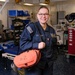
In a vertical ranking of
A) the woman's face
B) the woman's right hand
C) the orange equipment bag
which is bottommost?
the orange equipment bag

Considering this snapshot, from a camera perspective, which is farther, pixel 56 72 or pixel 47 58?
pixel 56 72

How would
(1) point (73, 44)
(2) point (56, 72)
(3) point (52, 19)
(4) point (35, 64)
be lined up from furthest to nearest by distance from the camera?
(3) point (52, 19) < (1) point (73, 44) < (2) point (56, 72) < (4) point (35, 64)

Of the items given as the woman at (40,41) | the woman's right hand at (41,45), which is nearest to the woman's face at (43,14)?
the woman at (40,41)

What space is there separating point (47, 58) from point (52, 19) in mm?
8305

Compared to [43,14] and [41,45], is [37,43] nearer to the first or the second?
[41,45]

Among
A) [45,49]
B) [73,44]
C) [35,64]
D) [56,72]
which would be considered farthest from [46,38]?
[73,44]

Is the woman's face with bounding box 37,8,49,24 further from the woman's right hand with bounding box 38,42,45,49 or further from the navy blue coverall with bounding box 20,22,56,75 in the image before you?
the woman's right hand with bounding box 38,42,45,49

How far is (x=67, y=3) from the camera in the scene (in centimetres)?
1004

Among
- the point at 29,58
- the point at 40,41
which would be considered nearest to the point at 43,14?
the point at 40,41

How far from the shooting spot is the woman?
185 centimetres

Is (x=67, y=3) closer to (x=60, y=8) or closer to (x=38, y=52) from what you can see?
(x=60, y=8)

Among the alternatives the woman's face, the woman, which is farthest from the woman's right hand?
the woman's face

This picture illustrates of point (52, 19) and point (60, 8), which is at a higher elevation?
point (60, 8)

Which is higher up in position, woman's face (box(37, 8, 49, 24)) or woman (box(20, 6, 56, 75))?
woman's face (box(37, 8, 49, 24))
